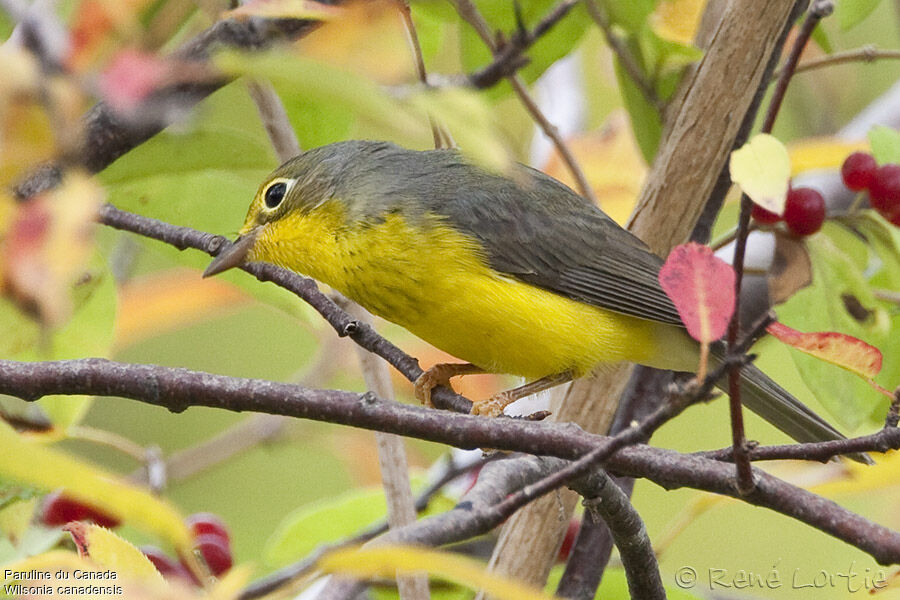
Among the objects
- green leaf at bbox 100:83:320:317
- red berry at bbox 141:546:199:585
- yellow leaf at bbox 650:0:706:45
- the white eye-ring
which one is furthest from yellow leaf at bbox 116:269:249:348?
yellow leaf at bbox 650:0:706:45

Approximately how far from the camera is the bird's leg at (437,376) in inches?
112

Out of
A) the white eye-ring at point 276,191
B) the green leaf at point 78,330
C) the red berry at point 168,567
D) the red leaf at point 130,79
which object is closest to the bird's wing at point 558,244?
the white eye-ring at point 276,191

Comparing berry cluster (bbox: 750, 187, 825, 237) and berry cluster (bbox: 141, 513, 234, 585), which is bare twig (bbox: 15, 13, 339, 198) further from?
berry cluster (bbox: 750, 187, 825, 237)

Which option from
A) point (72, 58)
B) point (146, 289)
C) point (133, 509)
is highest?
point (146, 289)

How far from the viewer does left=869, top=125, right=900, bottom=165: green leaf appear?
2.68 m

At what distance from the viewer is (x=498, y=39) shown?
113 inches

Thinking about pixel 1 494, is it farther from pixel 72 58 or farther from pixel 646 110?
pixel 646 110

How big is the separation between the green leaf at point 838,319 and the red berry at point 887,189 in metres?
0.18

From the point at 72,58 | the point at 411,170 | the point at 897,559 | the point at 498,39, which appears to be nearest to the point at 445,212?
the point at 411,170

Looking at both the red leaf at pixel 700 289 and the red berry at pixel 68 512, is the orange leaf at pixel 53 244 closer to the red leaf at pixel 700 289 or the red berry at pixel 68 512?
the red leaf at pixel 700 289

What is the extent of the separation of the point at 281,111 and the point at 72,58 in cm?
127

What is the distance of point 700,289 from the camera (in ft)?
4.55

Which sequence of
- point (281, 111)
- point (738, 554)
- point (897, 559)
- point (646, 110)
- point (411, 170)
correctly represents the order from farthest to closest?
point (738, 554)
point (411, 170)
point (646, 110)
point (281, 111)
point (897, 559)

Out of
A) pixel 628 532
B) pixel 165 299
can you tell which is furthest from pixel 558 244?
pixel 628 532
